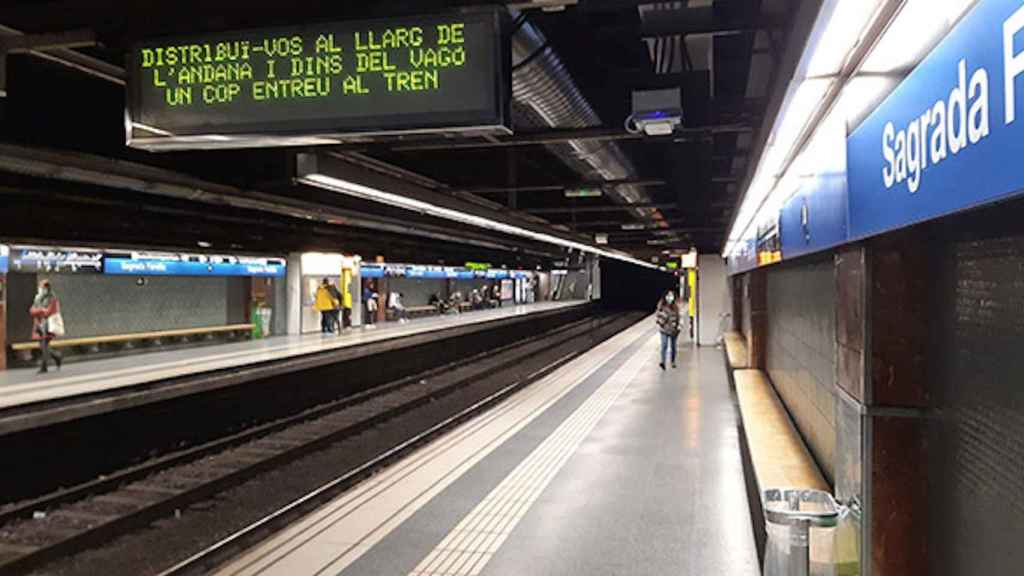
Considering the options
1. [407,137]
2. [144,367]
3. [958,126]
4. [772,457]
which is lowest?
[772,457]

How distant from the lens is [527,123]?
577 centimetres

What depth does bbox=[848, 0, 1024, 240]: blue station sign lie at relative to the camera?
1154 mm

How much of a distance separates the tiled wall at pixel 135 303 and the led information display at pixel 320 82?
1159 centimetres

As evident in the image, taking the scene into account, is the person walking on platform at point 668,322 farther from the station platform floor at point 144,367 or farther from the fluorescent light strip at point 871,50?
the fluorescent light strip at point 871,50

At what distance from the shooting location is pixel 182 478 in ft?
24.6

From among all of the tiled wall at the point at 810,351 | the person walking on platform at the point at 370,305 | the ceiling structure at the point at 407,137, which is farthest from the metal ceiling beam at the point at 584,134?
the person walking on platform at the point at 370,305

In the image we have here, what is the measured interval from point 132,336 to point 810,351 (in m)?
13.2

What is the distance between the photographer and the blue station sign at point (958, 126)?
3.79ft

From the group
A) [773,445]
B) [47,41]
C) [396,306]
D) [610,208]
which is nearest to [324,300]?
[610,208]

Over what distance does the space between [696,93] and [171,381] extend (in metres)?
6.90

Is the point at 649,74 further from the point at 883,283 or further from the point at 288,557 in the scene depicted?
the point at 288,557

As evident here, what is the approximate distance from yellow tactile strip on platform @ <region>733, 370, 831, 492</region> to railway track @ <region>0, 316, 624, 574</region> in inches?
136

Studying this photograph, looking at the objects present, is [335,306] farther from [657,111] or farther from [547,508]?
[657,111]

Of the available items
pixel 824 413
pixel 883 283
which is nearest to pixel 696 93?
pixel 824 413
